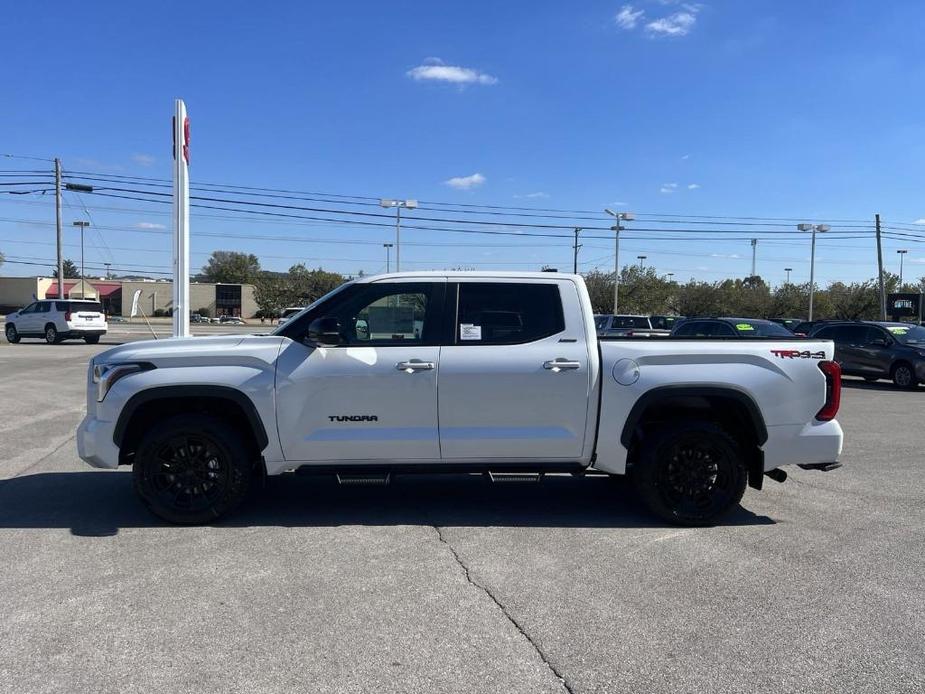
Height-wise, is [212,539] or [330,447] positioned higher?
[330,447]

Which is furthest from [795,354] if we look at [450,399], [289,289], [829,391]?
[289,289]

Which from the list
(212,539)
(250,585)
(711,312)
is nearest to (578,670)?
(250,585)

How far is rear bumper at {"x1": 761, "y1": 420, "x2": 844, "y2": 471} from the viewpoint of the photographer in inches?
227

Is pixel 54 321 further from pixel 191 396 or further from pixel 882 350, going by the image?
pixel 882 350

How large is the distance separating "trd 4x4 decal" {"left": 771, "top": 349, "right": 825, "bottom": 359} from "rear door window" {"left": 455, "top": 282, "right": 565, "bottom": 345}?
167 centimetres

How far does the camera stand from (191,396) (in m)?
5.57

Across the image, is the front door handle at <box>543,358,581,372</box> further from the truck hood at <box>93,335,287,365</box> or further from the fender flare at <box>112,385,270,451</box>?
the fender flare at <box>112,385,270,451</box>

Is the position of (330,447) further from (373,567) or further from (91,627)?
(91,627)

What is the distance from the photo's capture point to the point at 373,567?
4883 mm

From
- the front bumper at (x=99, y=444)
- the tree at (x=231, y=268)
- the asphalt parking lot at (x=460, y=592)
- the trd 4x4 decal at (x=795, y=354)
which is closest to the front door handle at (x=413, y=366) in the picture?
the asphalt parking lot at (x=460, y=592)

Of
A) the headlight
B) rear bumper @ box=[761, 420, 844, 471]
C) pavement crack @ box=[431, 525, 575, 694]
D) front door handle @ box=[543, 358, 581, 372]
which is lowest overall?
pavement crack @ box=[431, 525, 575, 694]

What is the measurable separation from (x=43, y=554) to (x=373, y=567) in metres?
2.29

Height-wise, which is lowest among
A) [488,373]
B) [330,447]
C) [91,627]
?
[91,627]

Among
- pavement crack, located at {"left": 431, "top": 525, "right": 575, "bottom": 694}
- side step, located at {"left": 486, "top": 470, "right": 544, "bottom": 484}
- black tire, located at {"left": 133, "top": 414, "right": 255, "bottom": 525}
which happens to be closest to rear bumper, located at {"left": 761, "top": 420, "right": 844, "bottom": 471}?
side step, located at {"left": 486, "top": 470, "right": 544, "bottom": 484}
